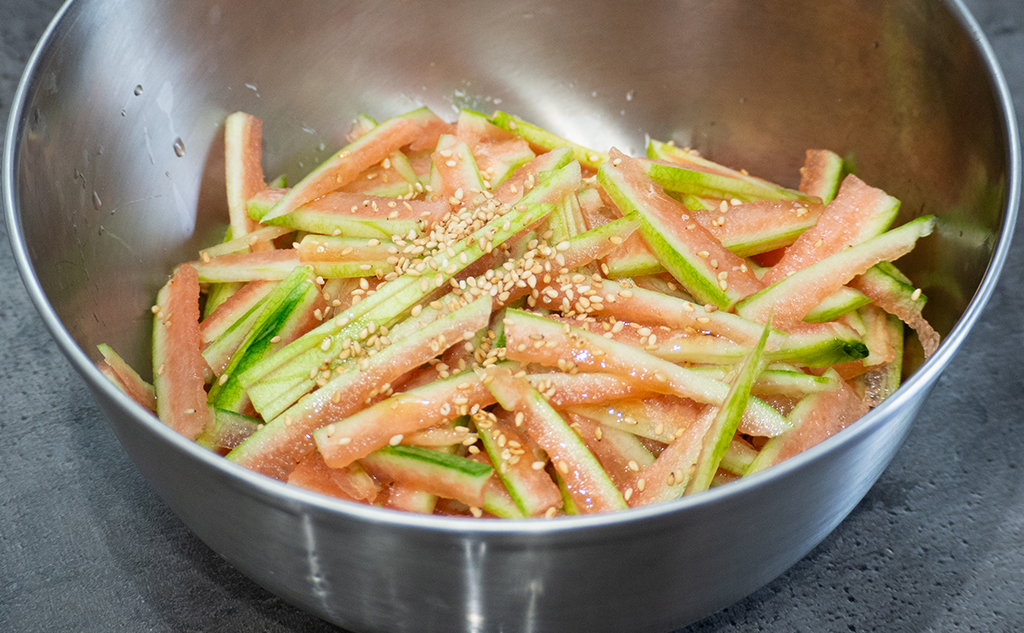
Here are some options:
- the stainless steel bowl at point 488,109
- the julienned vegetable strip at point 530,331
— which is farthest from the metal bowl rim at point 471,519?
the julienned vegetable strip at point 530,331

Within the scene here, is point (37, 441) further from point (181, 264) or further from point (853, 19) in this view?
point (853, 19)

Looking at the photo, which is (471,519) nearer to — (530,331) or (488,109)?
(530,331)

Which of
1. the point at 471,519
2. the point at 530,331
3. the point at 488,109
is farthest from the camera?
the point at 488,109

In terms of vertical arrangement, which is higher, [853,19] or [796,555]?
[853,19]

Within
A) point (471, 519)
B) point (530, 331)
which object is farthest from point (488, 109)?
point (471, 519)

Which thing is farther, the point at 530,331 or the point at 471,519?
the point at 530,331

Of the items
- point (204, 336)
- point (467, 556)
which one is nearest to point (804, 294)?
point (467, 556)

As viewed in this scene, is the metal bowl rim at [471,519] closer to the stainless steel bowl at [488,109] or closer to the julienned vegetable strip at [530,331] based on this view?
the stainless steel bowl at [488,109]

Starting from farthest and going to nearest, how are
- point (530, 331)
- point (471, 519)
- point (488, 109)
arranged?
point (488, 109) → point (530, 331) → point (471, 519)
